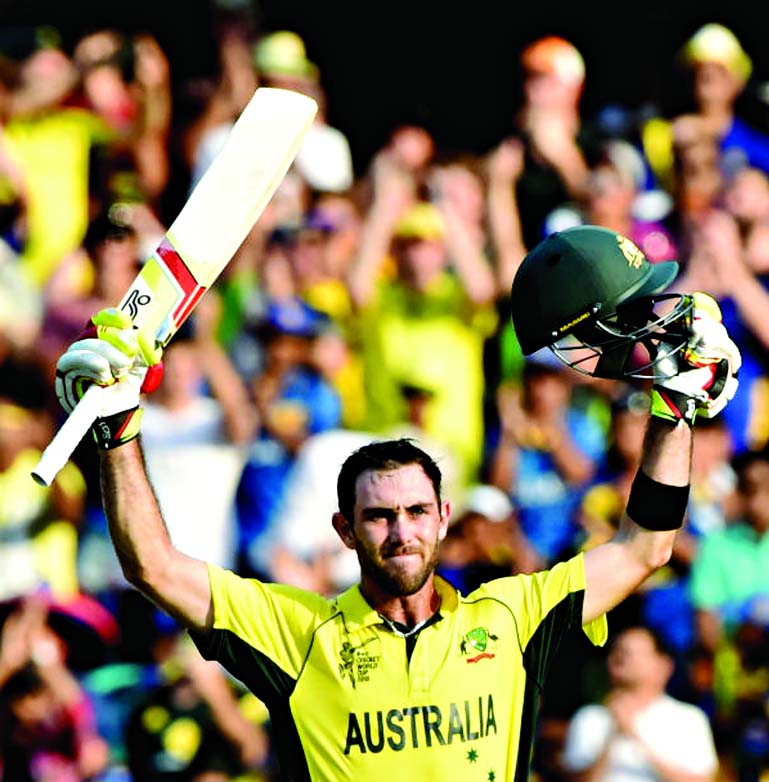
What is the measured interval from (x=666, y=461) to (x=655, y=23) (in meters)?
4.76

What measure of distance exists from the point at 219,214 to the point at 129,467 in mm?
706

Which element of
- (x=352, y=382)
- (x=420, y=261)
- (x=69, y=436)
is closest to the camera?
(x=69, y=436)

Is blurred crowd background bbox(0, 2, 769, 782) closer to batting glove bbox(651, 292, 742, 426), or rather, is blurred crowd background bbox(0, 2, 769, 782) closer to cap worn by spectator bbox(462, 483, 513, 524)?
cap worn by spectator bbox(462, 483, 513, 524)

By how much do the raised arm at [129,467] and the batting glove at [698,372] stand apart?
1135 millimetres

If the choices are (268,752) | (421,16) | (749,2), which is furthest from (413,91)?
(268,752)

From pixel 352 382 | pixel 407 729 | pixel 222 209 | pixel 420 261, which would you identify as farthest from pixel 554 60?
pixel 407 729

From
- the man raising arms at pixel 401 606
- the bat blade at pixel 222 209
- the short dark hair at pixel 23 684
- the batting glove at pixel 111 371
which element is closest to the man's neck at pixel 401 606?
the man raising arms at pixel 401 606

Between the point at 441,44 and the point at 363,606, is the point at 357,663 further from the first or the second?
the point at 441,44

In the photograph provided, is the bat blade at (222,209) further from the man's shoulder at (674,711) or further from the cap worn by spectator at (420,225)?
the cap worn by spectator at (420,225)

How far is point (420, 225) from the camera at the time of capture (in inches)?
312

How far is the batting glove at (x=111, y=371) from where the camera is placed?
3969 millimetres

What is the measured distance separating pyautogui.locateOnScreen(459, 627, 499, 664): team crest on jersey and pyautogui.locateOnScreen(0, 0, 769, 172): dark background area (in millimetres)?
4355

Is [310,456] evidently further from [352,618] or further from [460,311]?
[352,618]

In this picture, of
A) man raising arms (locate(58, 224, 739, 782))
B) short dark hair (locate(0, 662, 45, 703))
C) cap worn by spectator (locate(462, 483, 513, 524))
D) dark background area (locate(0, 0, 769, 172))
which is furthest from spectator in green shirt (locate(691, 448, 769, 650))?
man raising arms (locate(58, 224, 739, 782))
